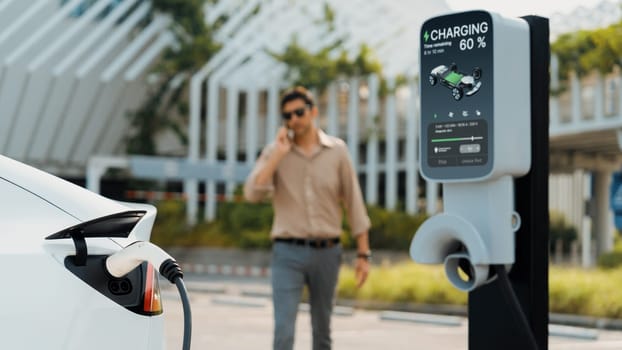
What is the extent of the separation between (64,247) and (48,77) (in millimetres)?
25283

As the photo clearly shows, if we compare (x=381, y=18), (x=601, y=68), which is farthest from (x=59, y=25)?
(x=601, y=68)

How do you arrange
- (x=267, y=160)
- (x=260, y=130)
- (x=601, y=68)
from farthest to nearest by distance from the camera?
1. (x=260, y=130)
2. (x=601, y=68)
3. (x=267, y=160)

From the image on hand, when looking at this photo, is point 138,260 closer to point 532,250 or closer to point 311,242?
point 532,250

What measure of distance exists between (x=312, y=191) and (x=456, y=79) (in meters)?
2.59

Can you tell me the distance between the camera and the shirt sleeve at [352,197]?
6.24 meters

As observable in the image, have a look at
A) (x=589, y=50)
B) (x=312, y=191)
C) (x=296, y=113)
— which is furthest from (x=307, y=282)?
(x=589, y=50)

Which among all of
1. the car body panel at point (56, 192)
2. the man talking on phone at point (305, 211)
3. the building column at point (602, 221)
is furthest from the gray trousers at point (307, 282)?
the building column at point (602, 221)

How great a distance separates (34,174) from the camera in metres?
3.34

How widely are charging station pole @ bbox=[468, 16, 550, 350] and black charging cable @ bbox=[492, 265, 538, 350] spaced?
3.4 inches

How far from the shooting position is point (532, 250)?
360 cm

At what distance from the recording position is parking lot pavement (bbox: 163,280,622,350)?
32.0ft

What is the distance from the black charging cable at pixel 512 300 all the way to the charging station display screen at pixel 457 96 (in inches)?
13.3

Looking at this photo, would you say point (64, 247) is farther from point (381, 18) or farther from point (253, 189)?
point (381, 18)

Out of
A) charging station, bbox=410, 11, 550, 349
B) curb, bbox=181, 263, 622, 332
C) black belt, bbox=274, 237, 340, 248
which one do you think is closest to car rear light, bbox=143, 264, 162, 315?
charging station, bbox=410, 11, 550, 349
